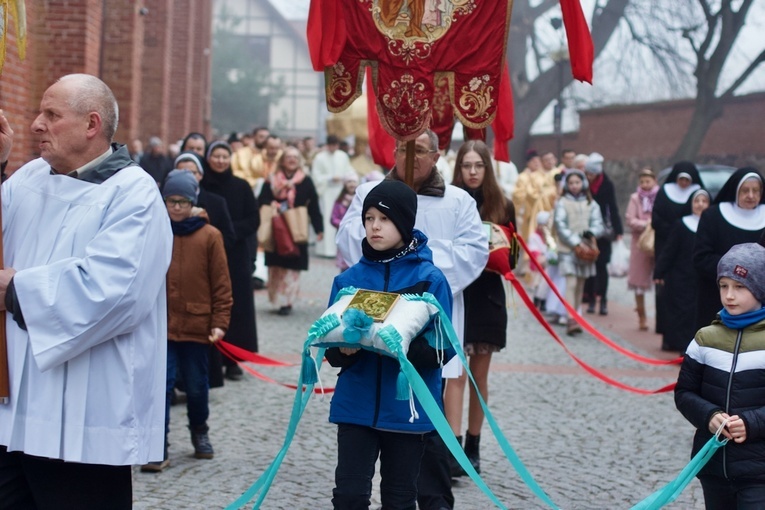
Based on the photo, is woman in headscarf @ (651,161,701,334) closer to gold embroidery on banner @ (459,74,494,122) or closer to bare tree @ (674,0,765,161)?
gold embroidery on banner @ (459,74,494,122)

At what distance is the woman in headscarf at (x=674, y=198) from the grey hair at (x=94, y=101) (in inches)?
339

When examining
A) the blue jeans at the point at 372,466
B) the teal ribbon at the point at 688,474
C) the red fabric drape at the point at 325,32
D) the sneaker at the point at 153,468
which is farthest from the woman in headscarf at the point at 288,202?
the teal ribbon at the point at 688,474

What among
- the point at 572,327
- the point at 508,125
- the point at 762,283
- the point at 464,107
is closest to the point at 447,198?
the point at 464,107

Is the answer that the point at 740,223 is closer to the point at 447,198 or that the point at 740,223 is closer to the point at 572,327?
the point at 447,198

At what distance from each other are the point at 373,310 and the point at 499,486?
2741 millimetres

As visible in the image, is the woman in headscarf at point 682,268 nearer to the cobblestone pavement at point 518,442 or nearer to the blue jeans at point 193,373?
the cobblestone pavement at point 518,442

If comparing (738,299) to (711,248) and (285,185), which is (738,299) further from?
(285,185)

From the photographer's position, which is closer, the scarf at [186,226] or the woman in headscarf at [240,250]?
the scarf at [186,226]

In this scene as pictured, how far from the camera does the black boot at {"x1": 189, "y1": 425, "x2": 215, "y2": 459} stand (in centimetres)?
733

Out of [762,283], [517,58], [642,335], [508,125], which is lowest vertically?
[642,335]

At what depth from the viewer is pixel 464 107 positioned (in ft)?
22.3

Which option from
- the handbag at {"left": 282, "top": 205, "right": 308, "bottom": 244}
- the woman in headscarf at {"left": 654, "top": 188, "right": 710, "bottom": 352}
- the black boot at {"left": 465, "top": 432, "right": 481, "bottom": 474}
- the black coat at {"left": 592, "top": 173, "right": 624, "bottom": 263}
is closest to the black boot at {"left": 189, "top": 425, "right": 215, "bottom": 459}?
the black boot at {"left": 465, "top": 432, "right": 481, "bottom": 474}

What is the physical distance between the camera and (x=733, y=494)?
491 cm

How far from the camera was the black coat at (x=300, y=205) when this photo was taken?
14266 millimetres
